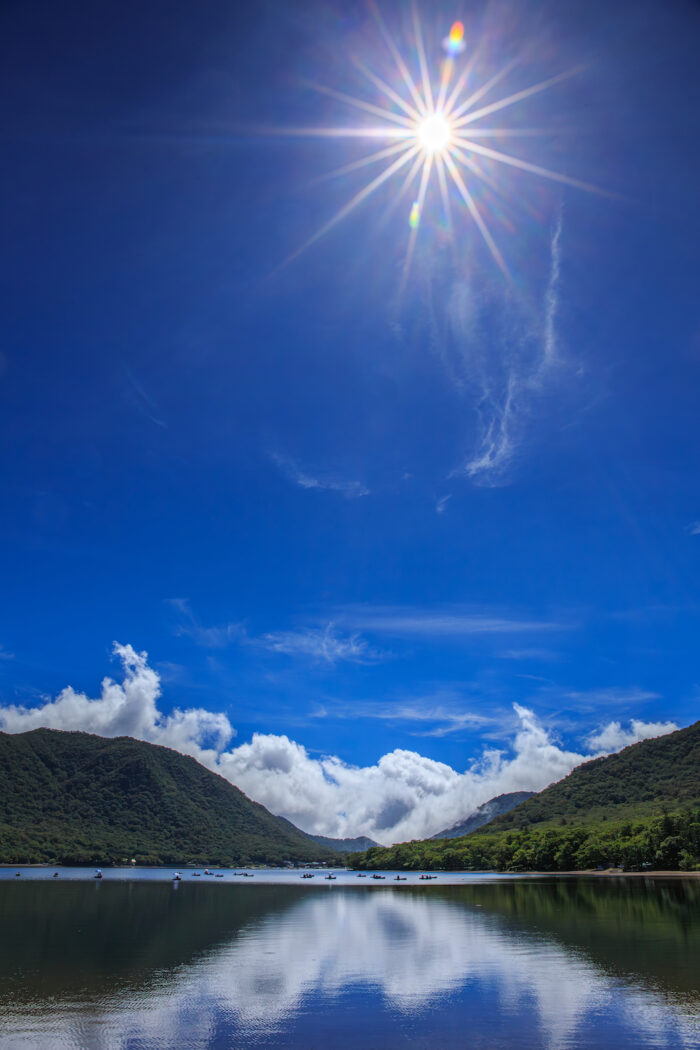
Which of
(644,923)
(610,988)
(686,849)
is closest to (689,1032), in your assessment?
(610,988)

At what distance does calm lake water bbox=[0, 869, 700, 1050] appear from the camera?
71.2 ft

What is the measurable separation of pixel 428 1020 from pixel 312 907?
211 feet

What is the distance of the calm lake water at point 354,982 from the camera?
71.2 ft

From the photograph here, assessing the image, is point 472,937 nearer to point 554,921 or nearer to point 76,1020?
point 554,921

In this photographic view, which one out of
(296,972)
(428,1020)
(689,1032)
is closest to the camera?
(689,1032)

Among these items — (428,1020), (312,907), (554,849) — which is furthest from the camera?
(554,849)

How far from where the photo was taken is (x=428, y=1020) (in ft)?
78.6

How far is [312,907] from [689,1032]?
68.8 metres

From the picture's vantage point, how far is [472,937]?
46250 mm

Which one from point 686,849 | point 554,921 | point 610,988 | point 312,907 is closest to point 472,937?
point 554,921

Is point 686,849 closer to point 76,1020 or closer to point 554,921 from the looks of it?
point 554,921

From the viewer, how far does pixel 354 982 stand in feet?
104

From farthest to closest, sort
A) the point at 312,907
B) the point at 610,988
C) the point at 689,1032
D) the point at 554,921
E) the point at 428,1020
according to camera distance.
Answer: the point at 312,907 → the point at 554,921 → the point at 610,988 → the point at 428,1020 → the point at 689,1032

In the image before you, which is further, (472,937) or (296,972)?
(472,937)
